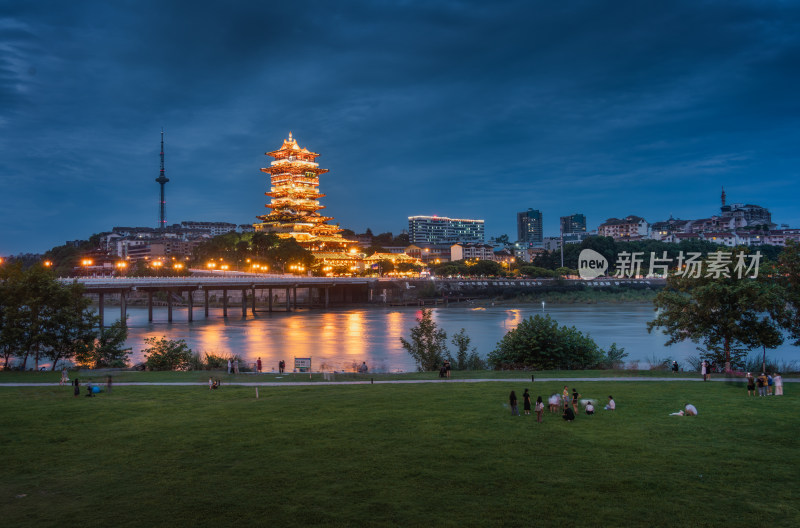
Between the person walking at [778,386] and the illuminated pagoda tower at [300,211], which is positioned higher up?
the illuminated pagoda tower at [300,211]

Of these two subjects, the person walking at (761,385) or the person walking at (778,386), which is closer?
the person walking at (778,386)

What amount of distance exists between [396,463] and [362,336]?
4534 cm

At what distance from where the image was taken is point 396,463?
13.2m

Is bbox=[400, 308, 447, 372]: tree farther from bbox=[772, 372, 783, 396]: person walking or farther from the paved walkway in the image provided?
bbox=[772, 372, 783, 396]: person walking

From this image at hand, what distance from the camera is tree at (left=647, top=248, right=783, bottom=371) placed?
2764 centimetres

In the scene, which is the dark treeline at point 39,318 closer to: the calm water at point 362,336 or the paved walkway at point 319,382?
the paved walkway at point 319,382

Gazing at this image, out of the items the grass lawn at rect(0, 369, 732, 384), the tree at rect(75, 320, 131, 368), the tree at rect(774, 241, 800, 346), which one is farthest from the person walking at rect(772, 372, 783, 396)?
the tree at rect(75, 320, 131, 368)

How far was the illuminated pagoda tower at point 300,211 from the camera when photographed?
128000 millimetres

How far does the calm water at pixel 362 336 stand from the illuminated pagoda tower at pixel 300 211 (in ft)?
150

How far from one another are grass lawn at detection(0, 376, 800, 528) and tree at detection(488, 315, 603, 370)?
31.4ft

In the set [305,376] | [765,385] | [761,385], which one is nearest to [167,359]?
[305,376]

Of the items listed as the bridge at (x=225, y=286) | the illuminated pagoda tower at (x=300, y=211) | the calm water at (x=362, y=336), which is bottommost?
the calm water at (x=362, y=336)

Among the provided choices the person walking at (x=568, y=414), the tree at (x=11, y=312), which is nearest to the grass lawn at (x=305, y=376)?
the tree at (x=11, y=312)

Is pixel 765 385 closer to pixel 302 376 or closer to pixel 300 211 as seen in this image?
pixel 302 376
